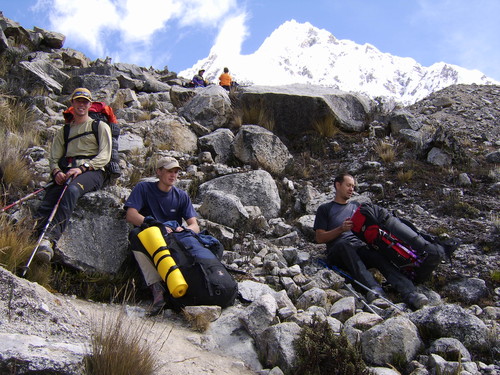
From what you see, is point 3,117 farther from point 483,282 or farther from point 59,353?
point 483,282

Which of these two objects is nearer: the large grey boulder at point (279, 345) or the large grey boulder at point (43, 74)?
the large grey boulder at point (279, 345)

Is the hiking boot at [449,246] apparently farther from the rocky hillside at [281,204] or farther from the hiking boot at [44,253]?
the hiking boot at [44,253]

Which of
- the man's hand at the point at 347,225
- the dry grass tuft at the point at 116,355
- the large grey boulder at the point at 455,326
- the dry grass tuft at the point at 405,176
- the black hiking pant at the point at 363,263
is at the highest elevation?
the dry grass tuft at the point at 405,176

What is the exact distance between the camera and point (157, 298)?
13.5ft

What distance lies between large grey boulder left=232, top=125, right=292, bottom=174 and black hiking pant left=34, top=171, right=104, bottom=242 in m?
3.68

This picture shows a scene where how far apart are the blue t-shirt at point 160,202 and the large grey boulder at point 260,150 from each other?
10.8 ft

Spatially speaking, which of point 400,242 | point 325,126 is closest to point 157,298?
point 400,242

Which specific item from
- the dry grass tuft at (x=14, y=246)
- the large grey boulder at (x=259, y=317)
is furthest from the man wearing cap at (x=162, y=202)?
the large grey boulder at (x=259, y=317)

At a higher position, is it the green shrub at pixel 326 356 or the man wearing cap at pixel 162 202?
the man wearing cap at pixel 162 202

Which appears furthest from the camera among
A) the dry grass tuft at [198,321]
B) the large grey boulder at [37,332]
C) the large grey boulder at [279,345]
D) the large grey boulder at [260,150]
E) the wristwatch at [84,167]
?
the large grey boulder at [260,150]

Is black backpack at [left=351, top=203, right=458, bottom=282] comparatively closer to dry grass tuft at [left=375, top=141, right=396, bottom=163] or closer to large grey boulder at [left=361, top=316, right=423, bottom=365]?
large grey boulder at [left=361, top=316, right=423, bottom=365]

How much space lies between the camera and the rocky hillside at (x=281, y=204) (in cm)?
323

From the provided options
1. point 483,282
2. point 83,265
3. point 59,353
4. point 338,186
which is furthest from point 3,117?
point 483,282

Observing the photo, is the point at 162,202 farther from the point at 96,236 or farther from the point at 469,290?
the point at 469,290
